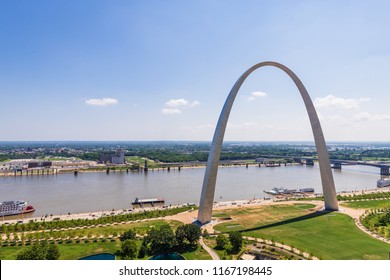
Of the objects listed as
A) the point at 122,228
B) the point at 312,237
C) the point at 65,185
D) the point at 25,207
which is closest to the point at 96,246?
the point at 122,228

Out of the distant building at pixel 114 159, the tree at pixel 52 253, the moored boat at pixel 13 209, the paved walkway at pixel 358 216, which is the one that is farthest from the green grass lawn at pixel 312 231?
the distant building at pixel 114 159

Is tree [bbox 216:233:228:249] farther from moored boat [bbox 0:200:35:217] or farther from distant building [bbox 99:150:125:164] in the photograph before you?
distant building [bbox 99:150:125:164]

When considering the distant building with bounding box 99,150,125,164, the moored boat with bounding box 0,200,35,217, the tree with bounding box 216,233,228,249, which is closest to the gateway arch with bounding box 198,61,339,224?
the tree with bounding box 216,233,228,249

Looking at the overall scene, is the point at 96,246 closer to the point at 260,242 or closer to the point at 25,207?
the point at 260,242

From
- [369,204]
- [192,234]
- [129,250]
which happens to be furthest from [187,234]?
[369,204]

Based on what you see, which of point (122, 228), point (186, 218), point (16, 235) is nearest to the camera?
A: point (16, 235)

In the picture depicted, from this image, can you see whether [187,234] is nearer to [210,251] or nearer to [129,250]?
[210,251]
